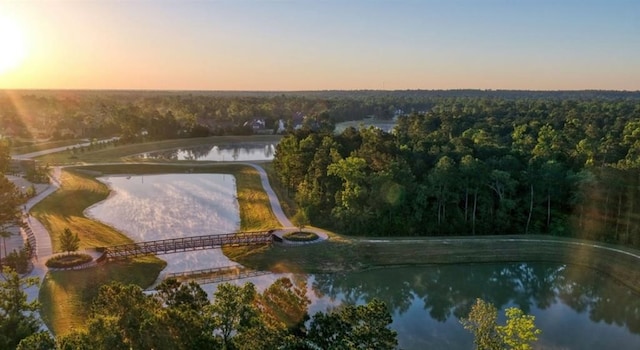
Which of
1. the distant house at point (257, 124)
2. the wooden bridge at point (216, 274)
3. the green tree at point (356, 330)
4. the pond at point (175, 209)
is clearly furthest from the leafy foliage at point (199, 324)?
the distant house at point (257, 124)

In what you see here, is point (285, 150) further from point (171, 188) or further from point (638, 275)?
point (638, 275)

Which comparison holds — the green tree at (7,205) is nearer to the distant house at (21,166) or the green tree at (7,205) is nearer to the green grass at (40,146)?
the distant house at (21,166)

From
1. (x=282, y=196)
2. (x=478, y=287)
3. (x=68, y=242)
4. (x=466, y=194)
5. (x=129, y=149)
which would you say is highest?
(x=466, y=194)

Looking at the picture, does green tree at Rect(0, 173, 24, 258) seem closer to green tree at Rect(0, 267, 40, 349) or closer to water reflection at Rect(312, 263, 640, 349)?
green tree at Rect(0, 267, 40, 349)

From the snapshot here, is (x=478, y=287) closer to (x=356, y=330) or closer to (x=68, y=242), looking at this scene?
(x=356, y=330)

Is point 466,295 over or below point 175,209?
below

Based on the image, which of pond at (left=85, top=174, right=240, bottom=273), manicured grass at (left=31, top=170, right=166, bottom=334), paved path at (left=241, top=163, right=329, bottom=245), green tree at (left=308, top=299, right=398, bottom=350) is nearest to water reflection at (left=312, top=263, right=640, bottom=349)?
paved path at (left=241, top=163, right=329, bottom=245)

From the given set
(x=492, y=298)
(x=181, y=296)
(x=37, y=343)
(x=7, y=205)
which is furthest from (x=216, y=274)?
(x=37, y=343)
